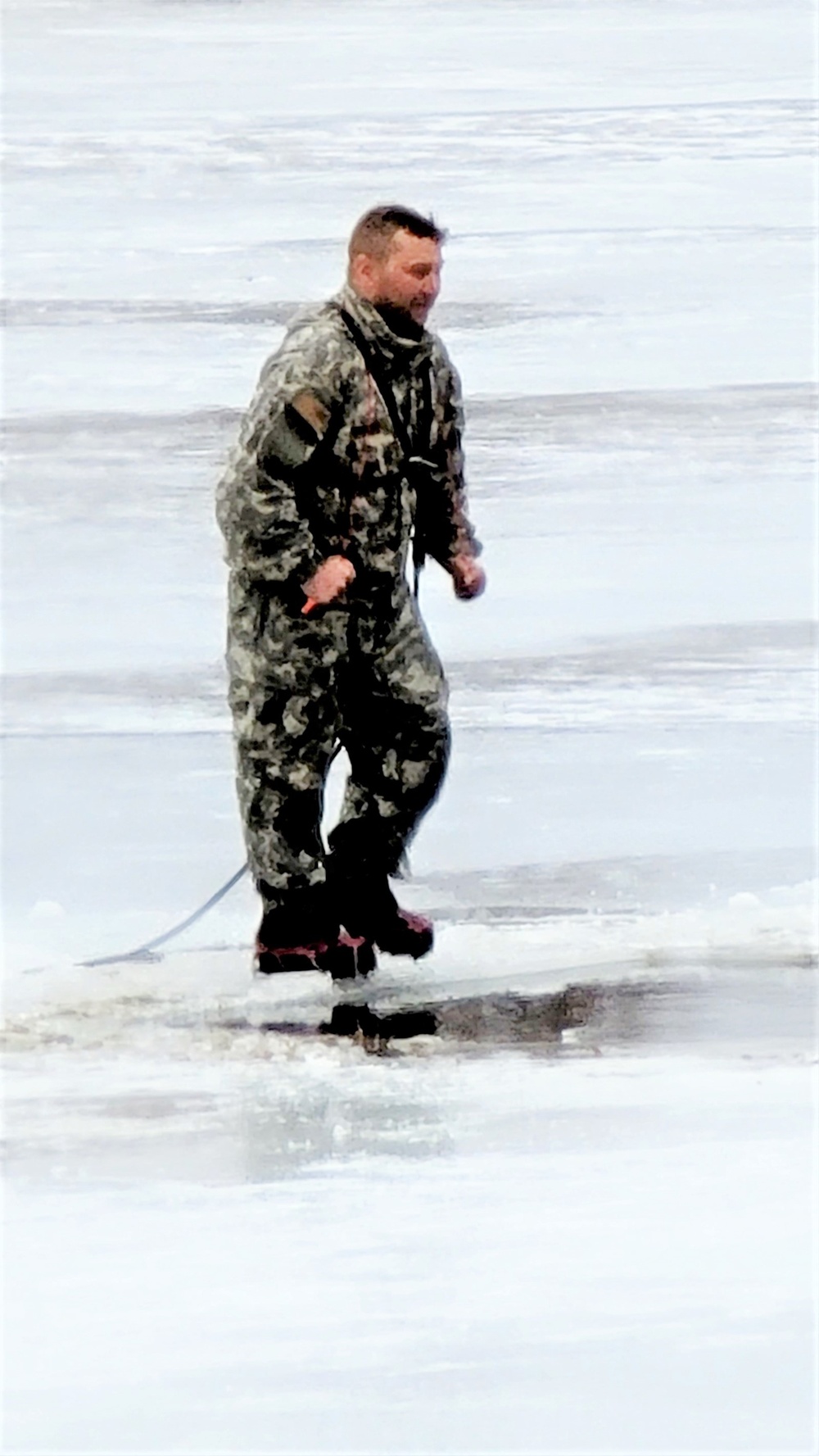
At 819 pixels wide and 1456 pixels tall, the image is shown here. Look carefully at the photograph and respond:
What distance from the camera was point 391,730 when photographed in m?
5.08

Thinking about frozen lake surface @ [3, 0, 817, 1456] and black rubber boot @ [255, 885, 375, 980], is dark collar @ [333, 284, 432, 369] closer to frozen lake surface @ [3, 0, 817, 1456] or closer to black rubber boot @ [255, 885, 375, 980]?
black rubber boot @ [255, 885, 375, 980]

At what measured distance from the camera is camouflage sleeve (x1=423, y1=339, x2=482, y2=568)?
16.4 ft

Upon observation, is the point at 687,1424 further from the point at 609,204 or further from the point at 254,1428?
the point at 609,204

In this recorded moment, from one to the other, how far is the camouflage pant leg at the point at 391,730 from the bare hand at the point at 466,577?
4.1 inches

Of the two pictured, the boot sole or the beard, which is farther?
the boot sole

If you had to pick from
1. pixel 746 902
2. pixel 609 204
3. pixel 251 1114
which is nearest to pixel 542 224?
pixel 609 204

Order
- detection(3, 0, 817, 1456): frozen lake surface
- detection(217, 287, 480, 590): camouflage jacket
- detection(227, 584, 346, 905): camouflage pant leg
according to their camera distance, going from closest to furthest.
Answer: detection(3, 0, 817, 1456): frozen lake surface, detection(217, 287, 480, 590): camouflage jacket, detection(227, 584, 346, 905): camouflage pant leg

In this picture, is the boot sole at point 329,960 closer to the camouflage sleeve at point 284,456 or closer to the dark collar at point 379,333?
the camouflage sleeve at point 284,456

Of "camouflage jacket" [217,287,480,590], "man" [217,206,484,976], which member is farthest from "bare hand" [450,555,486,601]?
"camouflage jacket" [217,287,480,590]

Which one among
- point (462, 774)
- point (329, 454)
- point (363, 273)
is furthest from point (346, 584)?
point (462, 774)

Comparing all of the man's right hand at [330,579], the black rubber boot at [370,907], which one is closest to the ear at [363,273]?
the man's right hand at [330,579]

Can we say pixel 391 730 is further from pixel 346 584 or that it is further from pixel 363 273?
pixel 363 273

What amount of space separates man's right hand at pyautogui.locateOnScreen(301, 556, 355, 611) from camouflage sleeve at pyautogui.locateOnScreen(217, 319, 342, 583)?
3cm

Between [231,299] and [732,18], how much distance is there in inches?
77.6
